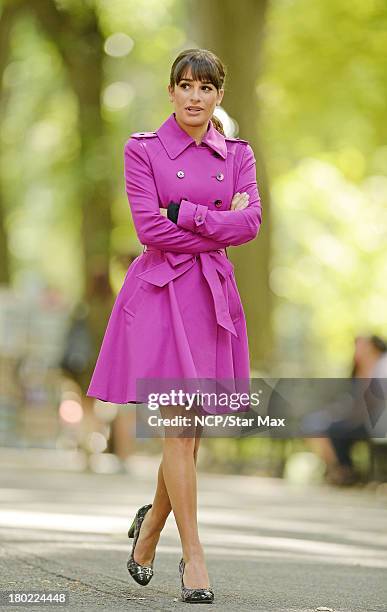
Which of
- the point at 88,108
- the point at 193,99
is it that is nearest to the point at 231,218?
the point at 193,99

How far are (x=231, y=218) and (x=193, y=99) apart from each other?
0.45 m

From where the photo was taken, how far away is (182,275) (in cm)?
645

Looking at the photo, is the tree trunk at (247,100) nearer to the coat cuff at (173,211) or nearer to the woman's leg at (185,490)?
the coat cuff at (173,211)

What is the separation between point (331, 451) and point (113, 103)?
1518 centimetres

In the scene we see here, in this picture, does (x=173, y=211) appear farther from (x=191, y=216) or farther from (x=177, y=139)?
(x=177, y=139)

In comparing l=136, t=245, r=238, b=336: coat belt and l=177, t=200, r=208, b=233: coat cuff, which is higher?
l=177, t=200, r=208, b=233: coat cuff

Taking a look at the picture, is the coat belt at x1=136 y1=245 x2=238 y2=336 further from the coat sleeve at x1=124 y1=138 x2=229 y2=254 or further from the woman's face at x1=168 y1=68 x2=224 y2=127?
the woman's face at x1=168 y1=68 x2=224 y2=127

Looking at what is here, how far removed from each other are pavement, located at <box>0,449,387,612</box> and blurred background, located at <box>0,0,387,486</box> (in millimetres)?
1927

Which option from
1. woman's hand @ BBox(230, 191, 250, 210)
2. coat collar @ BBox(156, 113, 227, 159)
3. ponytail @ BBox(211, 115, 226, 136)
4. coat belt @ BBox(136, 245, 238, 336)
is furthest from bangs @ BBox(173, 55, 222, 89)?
coat belt @ BBox(136, 245, 238, 336)

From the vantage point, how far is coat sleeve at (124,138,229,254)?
21.0ft

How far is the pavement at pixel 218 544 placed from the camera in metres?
6.68

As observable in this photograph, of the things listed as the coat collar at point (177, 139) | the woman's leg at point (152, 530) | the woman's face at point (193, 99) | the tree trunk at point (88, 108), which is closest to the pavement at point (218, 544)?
the woman's leg at point (152, 530)

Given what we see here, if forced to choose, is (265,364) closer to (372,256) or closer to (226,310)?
(226,310)

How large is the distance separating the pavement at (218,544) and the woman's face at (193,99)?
1747mm
